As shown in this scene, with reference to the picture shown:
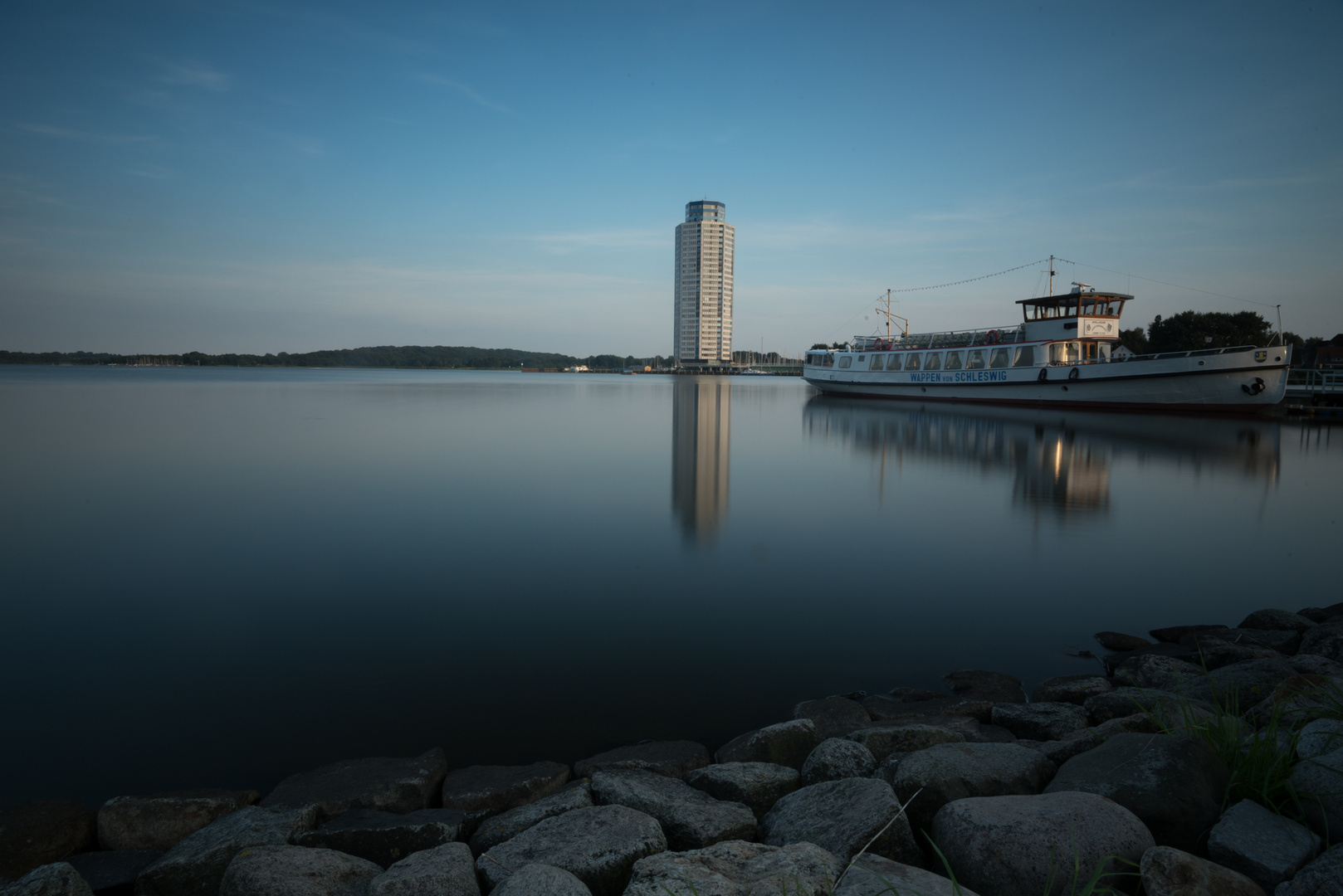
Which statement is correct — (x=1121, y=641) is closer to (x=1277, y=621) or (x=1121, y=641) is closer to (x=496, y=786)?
(x=1277, y=621)

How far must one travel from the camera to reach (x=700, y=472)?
16766 millimetres

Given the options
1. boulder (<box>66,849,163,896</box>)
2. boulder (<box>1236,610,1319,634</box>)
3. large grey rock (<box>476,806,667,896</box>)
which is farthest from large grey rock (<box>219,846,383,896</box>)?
boulder (<box>1236,610,1319,634</box>)

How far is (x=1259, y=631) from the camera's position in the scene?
21.3 ft

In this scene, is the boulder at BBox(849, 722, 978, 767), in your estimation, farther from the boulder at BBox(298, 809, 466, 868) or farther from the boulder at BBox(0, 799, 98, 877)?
the boulder at BBox(0, 799, 98, 877)

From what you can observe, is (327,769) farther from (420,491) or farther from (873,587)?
(420,491)

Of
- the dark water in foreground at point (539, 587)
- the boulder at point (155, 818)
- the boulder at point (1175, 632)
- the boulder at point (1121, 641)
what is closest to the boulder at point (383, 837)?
the boulder at point (155, 818)

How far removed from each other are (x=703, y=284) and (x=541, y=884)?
178 metres

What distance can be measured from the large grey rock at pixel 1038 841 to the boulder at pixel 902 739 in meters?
1.27

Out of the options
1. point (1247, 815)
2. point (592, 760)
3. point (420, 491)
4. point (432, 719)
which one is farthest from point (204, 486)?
point (1247, 815)

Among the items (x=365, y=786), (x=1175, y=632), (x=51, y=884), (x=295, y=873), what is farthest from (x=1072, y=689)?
(x=51, y=884)

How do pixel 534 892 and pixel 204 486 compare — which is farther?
pixel 204 486

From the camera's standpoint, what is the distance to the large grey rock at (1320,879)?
232 cm

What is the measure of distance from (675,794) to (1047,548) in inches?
319

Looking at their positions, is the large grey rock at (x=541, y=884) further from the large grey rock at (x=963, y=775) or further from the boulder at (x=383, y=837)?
the large grey rock at (x=963, y=775)
